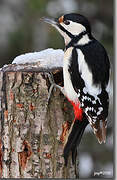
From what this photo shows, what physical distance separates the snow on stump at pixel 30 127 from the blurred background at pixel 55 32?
2.81 meters

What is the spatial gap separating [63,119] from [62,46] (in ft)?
12.0

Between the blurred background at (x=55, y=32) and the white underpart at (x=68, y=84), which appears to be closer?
the white underpart at (x=68, y=84)

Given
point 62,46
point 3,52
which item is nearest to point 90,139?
point 62,46

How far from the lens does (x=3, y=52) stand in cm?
762

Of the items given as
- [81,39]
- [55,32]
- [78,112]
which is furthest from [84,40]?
[55,32]

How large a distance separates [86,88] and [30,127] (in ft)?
1.32

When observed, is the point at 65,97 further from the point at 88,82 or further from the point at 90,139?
the point at 90,139

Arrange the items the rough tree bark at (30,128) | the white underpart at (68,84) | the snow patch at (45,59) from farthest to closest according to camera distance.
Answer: the snow patch at (45,59) → the white underpart at (68,84) → the rough tree bark at (30,128)

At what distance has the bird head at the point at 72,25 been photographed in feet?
9.51

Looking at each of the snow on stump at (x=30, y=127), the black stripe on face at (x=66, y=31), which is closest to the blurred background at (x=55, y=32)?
the black stripe on face at (x=66, y=31)

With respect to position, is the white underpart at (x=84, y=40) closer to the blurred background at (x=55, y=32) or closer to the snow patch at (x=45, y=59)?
the snow patch at (x=45, y=59)

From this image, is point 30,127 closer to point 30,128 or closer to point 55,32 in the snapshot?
point 30,128

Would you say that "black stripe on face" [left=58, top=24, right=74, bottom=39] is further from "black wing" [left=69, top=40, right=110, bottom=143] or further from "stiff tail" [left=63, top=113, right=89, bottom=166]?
"stiff tail" [left=63, top=113, right=89, bottom=166]

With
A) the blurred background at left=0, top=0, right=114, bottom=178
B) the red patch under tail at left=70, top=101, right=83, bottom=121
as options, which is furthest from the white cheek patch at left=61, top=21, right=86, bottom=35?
the blurred background at left=0, top=0, right=114, bottom=178
